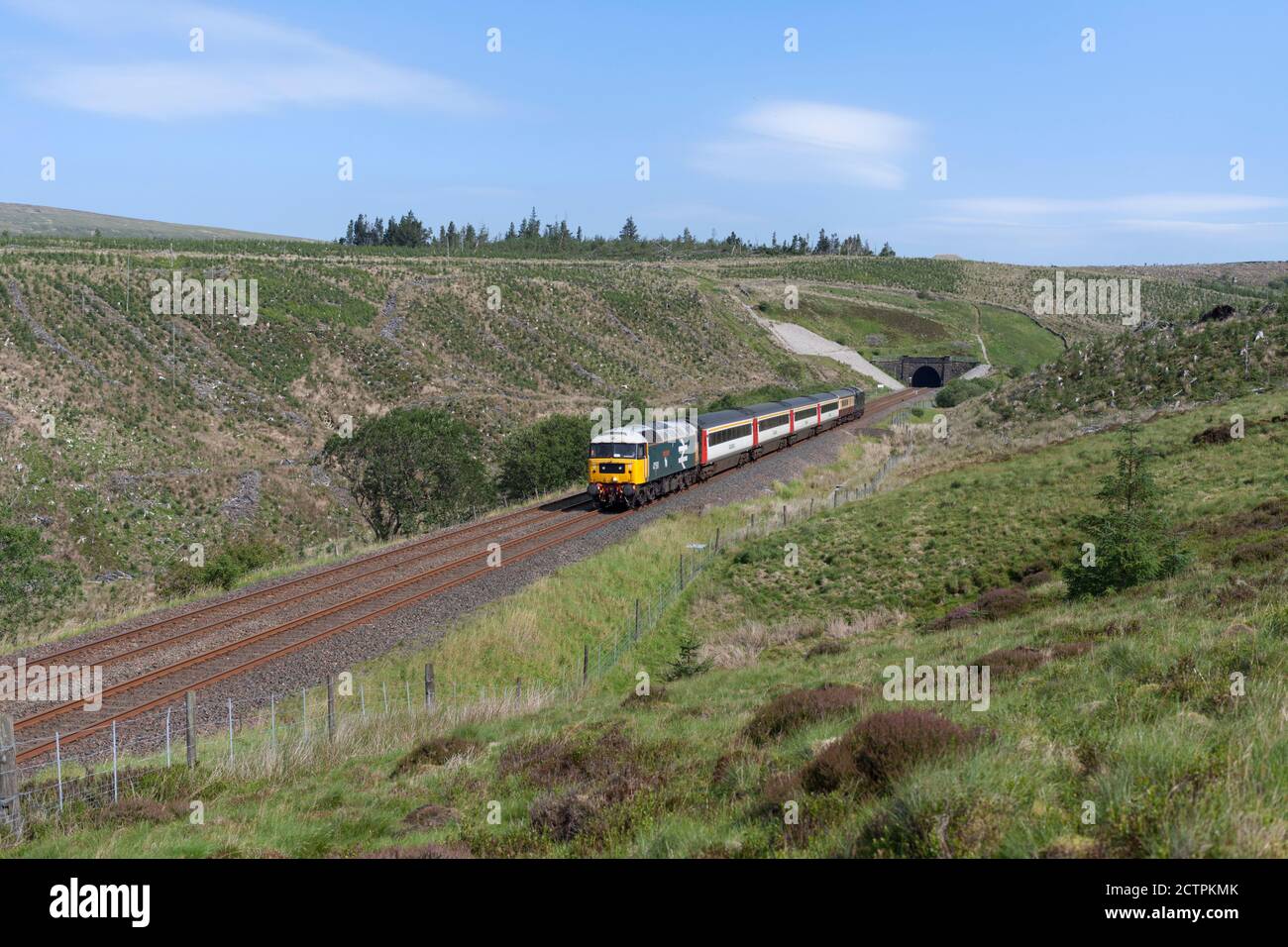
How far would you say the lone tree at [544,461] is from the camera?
155 feet

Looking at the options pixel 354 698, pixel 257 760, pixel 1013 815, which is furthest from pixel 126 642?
pixel 1013 815

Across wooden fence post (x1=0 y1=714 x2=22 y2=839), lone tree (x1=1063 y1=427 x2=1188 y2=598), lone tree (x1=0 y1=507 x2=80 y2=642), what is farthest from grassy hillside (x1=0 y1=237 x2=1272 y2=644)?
lone tree (x1=1063 y1=427 x2=1188 y2=598)

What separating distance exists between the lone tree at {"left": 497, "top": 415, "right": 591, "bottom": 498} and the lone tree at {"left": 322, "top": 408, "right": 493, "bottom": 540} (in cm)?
400

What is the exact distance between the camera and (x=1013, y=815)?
6113mm

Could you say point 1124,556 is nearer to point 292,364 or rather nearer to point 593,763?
point 593,763

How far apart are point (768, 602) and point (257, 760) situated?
16.7 m

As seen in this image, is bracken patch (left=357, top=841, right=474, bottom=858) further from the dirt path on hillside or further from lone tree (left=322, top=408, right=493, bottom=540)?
the dirt path on hillside

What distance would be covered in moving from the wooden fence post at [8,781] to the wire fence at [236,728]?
10mm

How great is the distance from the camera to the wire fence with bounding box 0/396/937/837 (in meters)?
11.0

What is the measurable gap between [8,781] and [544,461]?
37.9 meters

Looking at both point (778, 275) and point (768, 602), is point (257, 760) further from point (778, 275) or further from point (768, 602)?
point (778, 275)

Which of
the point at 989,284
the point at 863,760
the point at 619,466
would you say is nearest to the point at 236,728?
the point at 863,760

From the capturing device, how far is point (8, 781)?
9.53 metres
